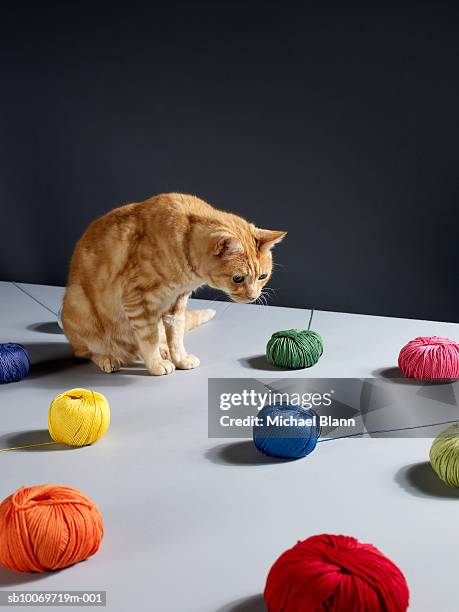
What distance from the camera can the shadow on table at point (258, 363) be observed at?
101 inches

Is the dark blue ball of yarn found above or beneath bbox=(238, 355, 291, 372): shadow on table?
above

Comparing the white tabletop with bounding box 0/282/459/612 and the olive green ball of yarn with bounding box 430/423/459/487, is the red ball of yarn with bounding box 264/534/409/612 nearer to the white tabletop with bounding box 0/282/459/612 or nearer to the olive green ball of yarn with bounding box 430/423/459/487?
the white tabletop with bounding box 0/282/459/612

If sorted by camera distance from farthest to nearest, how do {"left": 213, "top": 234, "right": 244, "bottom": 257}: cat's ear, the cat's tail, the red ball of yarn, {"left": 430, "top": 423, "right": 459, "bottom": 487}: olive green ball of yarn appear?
1. the cat's tail
2. {"left": 213, "top": 234, "right": 244, "bottom": 257}: cat's ear
3. {"left": 430, "top": 423, "right": 459, "bottom": 487}: olive green ball of yarn
4. the red ball of yarn

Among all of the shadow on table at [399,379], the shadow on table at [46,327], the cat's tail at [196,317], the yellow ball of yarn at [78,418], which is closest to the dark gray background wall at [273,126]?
the cat's tail at [196,317]

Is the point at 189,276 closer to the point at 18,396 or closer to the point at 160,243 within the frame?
the point at 160,243

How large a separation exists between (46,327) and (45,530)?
1.72 meters

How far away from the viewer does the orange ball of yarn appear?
55.9 inches

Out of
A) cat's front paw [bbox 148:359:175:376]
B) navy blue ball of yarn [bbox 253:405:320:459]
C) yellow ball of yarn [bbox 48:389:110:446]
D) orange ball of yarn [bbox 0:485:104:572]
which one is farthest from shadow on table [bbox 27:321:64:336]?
orange ball of yarn [bbox 0:485:104:572]

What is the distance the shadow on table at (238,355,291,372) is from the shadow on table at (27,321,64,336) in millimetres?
773

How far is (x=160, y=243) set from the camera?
95.9 inches

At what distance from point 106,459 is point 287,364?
2.61ft

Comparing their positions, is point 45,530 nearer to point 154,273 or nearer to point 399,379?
point 154,273

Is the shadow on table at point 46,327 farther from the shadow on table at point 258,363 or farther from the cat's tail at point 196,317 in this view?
the shadow on table at point 258,363

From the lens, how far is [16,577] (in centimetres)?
145
